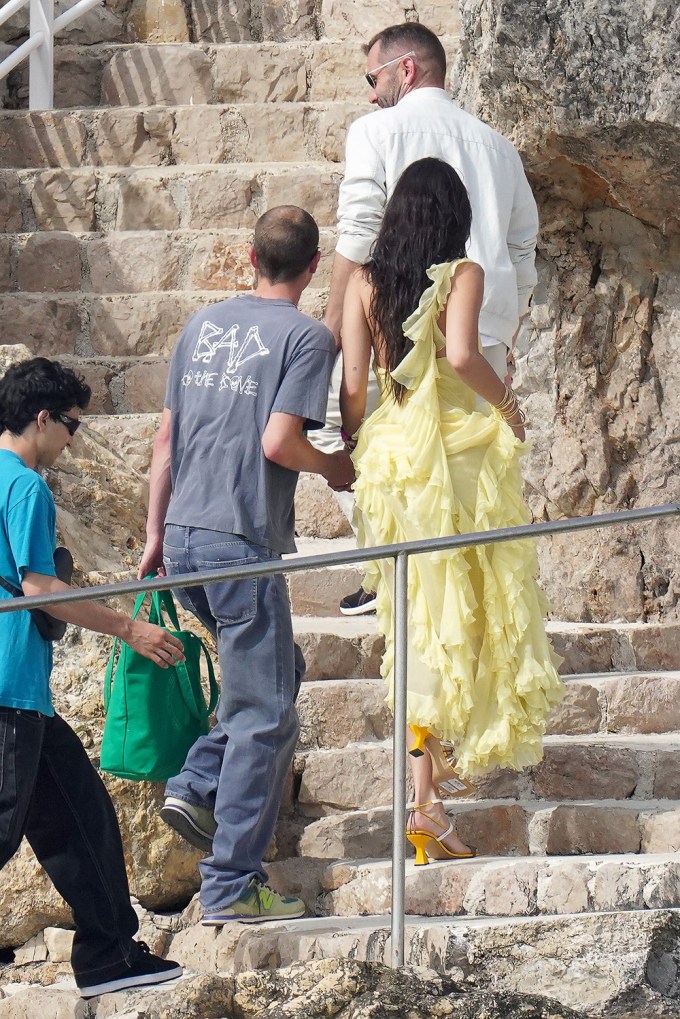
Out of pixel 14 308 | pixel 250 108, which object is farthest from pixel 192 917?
pixel 250 108

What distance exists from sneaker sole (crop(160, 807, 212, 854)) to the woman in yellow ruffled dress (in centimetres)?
49

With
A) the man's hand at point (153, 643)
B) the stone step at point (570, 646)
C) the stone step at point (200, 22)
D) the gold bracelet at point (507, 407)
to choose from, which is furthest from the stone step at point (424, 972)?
the stone step at point (200, 22)

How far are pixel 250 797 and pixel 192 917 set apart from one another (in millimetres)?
535

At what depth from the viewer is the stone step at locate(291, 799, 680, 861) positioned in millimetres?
3518

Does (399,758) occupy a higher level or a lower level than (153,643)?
lower

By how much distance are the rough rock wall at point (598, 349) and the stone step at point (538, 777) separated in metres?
1.29

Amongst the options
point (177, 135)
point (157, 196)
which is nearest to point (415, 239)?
point (157, 196)

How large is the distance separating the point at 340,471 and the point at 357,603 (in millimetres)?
1181

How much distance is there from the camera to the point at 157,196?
615 centimetres

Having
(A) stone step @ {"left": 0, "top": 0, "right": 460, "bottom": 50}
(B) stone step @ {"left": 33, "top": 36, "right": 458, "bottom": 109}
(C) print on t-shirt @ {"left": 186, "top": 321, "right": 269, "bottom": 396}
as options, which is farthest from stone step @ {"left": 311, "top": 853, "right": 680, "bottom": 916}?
(A) stone step @ {"left": 0, "top": 0, "right": 460, "bottom": 50}

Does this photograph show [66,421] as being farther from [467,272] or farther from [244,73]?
[244,73]

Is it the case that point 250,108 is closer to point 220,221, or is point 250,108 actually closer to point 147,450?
point 220,221

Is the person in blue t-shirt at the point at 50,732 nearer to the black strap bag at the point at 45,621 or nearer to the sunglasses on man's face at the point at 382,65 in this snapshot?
the black strap bag at the point at 45,621

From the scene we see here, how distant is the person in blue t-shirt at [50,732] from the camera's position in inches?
119
